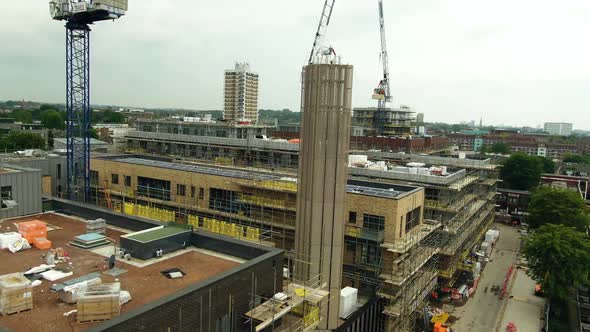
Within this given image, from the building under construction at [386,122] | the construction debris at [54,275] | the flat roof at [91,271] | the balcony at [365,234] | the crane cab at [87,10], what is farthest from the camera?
the building under construction at [386,122]

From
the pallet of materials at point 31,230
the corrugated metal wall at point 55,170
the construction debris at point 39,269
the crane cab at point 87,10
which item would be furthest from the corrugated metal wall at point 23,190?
the corrugated metal wall at point 55,170

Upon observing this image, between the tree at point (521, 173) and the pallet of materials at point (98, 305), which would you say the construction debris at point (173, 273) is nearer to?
the pallet of materials at point (98, 305)

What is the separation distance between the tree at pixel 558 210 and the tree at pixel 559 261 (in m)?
21.6

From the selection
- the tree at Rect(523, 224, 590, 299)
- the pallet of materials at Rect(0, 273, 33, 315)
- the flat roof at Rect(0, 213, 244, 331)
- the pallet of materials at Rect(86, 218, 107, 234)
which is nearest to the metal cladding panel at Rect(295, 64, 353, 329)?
the flat roof at Rect(0, 213, 244, 331)

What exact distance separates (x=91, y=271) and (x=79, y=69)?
36.9 metres

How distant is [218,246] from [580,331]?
116ft

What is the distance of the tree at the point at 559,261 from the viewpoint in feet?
138

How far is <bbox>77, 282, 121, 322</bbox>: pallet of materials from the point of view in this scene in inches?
637

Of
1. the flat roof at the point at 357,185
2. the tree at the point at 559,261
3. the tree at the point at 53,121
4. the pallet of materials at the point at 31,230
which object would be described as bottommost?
the tree at the point at 559,261

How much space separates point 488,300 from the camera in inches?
1881

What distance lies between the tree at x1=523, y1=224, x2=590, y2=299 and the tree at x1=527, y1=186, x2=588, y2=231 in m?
21.6

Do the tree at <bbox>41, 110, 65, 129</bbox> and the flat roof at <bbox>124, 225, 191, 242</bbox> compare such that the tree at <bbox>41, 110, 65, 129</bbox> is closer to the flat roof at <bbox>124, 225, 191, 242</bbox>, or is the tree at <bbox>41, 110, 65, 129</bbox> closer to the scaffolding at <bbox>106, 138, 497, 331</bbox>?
the scaffolding at <bbox>106, 138, 497, 331</bbox>

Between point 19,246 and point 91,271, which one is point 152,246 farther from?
point 19,246

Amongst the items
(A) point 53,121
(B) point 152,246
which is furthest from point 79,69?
(A) point 53,121
